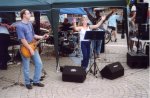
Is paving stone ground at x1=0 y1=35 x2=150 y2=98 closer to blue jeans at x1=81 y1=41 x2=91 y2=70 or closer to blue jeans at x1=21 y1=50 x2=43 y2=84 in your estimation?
blue jeans at x1=21 y1=50 x2=43 y2=84

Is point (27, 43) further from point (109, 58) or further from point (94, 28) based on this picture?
point (109, 58)

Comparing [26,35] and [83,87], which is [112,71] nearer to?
[83,87]

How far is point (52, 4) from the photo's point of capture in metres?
10.6

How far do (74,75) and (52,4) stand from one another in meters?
2.42

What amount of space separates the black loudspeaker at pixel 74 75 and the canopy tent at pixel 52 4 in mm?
1596

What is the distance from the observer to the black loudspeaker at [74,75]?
9688 millimetres

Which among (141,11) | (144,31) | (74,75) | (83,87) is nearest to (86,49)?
(74,75)

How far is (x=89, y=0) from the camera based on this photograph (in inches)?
432

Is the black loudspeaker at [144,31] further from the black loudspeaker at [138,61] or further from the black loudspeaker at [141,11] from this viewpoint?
the black loudspeaker at [138,61]

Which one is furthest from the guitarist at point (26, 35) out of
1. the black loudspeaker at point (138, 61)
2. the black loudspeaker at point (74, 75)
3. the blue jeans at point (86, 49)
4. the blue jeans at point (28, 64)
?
the black loudspeaker at point (138, 61)

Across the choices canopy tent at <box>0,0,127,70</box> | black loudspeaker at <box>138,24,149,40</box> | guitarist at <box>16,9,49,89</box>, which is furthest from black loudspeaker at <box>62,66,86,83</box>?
black loudspeaker at <box>138,24,149,40</box>

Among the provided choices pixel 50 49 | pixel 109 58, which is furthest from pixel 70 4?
pixel 50 49

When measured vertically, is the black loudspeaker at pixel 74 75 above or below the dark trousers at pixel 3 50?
below

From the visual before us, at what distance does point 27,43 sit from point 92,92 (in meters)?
2.07
